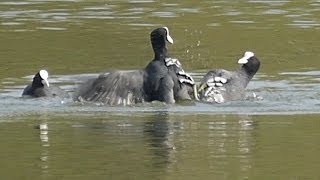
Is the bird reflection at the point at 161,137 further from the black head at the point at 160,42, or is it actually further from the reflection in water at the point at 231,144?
the black head at the point at 160,42

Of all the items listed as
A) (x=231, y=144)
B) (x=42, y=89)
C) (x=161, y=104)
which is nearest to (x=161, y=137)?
(x=231, y=144)

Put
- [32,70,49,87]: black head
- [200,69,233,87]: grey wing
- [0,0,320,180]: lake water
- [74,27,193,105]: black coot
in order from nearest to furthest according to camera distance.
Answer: [0,0,320,180]: lake water, [74,27,193,105]: black coot, [200,69,233,87]: grey wing, [32,70,49,87]: black head

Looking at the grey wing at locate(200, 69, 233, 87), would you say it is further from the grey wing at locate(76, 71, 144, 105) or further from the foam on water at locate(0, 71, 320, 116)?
the grey wing at locate(76, 71, 144, 105)

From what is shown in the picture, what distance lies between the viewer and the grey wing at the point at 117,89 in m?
17.2

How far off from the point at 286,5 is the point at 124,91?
1454 cm

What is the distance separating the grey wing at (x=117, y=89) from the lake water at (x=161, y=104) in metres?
0.32

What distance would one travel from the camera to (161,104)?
1692 cm

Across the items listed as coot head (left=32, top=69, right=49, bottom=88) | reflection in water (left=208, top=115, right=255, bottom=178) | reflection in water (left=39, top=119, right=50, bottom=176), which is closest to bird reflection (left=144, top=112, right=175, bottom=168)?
reflection in water (left=208, top=115, right=255, bottom=178)

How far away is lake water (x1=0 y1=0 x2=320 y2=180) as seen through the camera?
38.5 feet

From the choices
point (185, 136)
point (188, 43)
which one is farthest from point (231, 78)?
point (188, 43)

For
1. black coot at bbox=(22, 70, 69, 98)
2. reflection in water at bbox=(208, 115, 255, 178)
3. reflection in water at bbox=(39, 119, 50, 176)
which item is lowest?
reflection in water at bbox=(208, 115, 255, 178)

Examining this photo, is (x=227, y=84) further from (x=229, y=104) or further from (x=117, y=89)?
(x=117, y=89)

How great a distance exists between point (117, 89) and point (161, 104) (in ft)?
2.34

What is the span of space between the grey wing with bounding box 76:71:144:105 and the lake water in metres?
0.32
